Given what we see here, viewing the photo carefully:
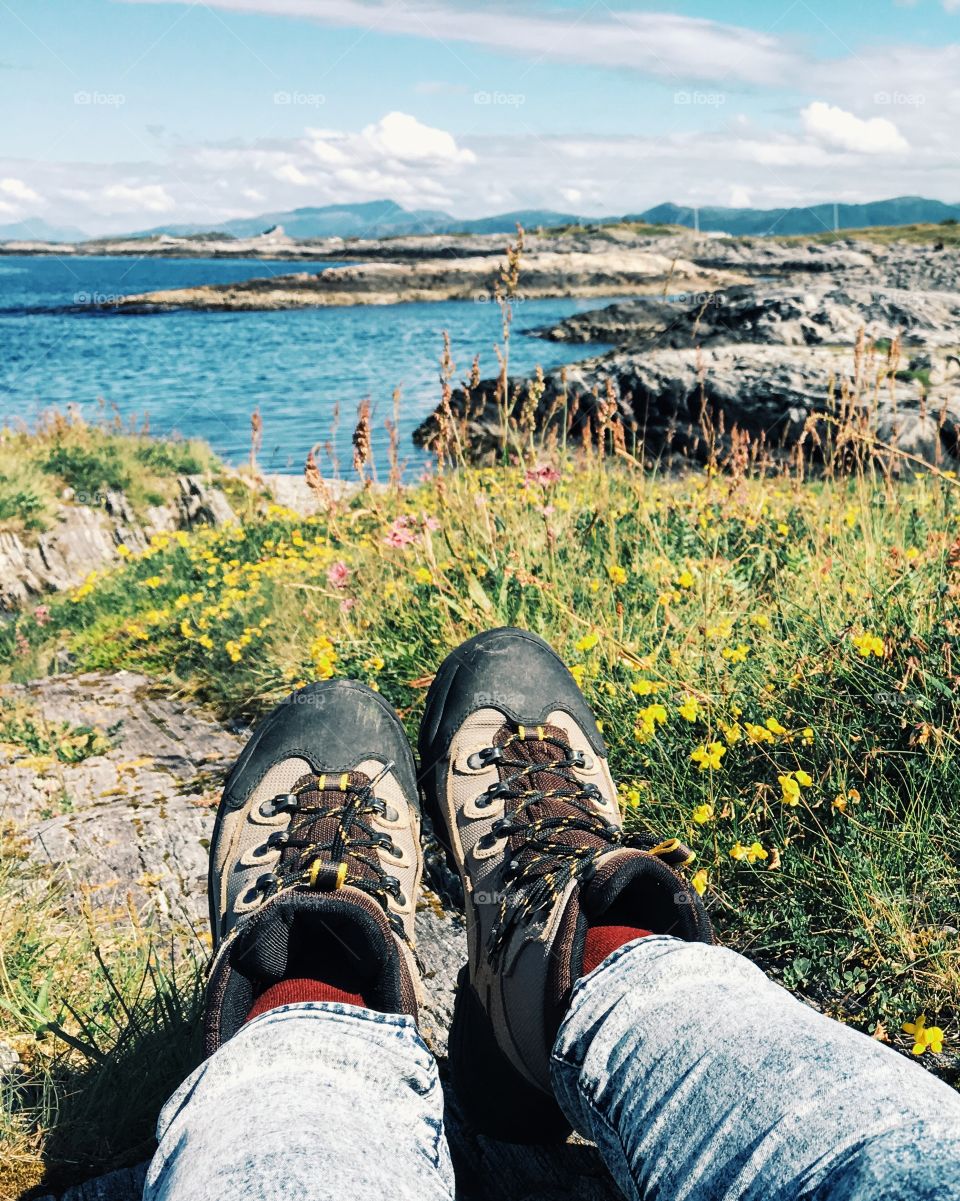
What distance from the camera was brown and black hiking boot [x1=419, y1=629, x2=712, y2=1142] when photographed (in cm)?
143

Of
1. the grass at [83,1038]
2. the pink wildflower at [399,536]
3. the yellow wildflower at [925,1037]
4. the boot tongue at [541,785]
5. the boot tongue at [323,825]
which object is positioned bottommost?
the grass at [83,1038]

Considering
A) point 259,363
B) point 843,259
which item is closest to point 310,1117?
point 259,363

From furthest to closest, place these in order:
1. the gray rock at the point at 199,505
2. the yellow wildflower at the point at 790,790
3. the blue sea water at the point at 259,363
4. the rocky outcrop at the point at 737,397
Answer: the blue sea water at the point at 259,363, the gray rock at the point at 199,505, the rocky outcrop at the point at 737,397, the yellow wildflower at the point at 790,790

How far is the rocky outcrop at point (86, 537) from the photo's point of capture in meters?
6.54

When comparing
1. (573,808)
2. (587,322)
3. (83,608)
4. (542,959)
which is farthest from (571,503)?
(587,322)

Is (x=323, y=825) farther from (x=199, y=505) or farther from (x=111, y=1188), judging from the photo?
(x=199, y=505)

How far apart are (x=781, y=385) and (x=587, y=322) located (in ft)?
96.2

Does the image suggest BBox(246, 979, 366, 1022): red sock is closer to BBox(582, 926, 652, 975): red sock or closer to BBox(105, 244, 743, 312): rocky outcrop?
BBox(582, 926, 652, 975): red sock

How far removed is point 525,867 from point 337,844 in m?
0.39

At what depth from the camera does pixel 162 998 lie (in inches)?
64.6

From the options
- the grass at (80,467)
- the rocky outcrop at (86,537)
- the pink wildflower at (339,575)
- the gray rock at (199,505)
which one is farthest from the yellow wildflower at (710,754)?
the grass at (80,467)

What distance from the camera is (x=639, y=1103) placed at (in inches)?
44.5

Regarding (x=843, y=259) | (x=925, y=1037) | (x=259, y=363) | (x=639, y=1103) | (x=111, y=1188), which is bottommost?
(x=111, y=1188)

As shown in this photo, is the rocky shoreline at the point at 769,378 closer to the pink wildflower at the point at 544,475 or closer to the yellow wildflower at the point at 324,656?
the pink wildflower at the point at 544,475
